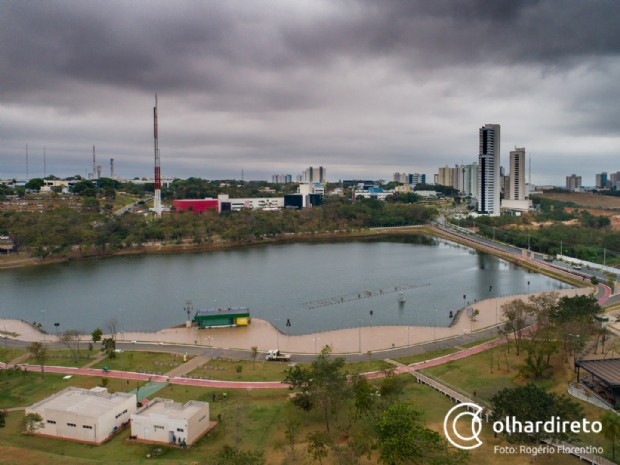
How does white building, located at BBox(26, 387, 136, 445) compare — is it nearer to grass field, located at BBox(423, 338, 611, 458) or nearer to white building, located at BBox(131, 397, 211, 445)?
white building, located at BBox(131, 397, 211, 445)

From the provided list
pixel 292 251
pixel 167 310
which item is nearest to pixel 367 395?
pixel 167 310

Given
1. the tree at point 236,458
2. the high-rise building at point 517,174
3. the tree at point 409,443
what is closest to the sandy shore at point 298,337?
the tree at point 409,443

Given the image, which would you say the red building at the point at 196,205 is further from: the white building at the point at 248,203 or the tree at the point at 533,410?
the tree at the point at 533,410

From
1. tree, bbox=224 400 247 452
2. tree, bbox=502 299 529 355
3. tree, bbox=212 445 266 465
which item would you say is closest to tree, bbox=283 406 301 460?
tree, bbox=212 445 266 465

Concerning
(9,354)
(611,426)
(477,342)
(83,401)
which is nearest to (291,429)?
(83,401)

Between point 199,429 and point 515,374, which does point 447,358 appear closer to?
point 515,374

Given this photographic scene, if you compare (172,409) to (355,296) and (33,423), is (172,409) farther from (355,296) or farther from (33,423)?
(355,296)
